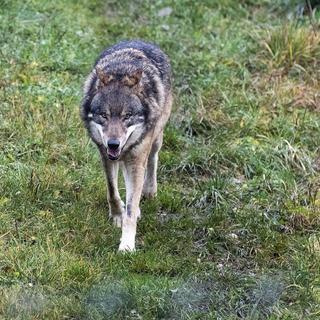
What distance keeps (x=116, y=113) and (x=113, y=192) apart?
0.92 metres

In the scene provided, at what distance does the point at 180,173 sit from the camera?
26.1 feet

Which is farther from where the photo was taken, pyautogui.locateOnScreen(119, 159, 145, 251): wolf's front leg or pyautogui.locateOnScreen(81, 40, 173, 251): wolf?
pyautogui.locateOnScreen(119, 159, 145, 251): wolf's front leg

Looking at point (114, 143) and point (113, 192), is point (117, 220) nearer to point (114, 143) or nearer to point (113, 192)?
point (113, 192)

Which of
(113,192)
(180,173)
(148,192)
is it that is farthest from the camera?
(180,173)

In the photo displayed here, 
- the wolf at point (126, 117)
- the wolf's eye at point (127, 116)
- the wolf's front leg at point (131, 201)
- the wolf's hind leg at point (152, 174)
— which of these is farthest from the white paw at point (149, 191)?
the wolf's eye at point (127, 116)

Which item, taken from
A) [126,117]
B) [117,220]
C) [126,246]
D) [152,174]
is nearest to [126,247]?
[126,246]

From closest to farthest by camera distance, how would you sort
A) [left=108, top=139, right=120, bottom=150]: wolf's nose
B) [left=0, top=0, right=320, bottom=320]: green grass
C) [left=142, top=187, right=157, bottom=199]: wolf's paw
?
[left=0, top=0, right=320, bottom=320]: green grass
[left=108, top=139, right=120, bottom=150]: wolf's nose
[left=142, top=187, right=157, bottom=199]: wolf's paw

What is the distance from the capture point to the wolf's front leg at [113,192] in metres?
6.64

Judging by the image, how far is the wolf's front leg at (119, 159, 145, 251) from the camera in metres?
6.32

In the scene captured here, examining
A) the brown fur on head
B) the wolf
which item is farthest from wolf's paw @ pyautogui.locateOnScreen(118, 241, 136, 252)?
the brown fur on head

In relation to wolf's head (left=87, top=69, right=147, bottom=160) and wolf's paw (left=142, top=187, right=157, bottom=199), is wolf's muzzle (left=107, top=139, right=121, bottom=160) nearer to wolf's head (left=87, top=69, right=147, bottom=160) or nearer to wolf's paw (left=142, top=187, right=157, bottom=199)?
wolf's head (left=87, top=69, right=147, bottom=160)

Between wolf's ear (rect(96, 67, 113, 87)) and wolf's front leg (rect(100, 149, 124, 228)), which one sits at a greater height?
wolf's ear (rect(96, 67, 113, 87))

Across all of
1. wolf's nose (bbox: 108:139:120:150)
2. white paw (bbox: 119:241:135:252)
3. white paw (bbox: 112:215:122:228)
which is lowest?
white paw (bbox: 112:215:122:228)

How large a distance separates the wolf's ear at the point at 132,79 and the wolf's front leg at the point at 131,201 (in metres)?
0.66
